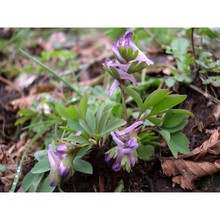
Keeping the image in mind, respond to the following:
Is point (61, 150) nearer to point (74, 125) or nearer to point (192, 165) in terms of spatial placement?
point (74, 125)

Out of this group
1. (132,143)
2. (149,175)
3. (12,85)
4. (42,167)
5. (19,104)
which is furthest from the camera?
(12,85)

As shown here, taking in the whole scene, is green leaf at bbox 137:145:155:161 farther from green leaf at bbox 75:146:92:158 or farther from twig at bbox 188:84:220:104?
twig at bbox 188:84:220:104

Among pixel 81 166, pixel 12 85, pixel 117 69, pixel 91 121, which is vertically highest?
pixel 117 69

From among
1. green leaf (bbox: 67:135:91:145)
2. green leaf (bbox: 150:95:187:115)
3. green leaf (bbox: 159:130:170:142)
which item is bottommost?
green leaf (bbox: 159:130:170:142)

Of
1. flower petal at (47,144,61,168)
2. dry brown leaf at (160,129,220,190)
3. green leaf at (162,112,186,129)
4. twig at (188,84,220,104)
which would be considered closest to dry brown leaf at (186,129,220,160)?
dry brown leaf at (160,129,220,190)

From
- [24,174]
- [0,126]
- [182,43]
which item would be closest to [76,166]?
[24,174]

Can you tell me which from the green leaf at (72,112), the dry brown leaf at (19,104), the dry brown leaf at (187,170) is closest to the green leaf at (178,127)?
the dry brown leaf at (187,170)

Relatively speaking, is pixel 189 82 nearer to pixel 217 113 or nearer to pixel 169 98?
pixel 217 113

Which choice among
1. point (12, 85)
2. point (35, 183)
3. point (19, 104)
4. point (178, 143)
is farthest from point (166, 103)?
point (12, 85)
